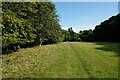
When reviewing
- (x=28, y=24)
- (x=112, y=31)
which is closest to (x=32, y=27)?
(x=28, y=24)

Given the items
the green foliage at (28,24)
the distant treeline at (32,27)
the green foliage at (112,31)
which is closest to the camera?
the green foliage at (28,24)

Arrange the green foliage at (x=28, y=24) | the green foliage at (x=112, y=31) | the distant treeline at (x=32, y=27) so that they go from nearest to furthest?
1. the green foliage at (x=28, y=24)
2. the distant treeline at (x=32, y=27)
3. the green foliage at (x=112, y=31)

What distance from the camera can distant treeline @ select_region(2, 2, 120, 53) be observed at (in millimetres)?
27133

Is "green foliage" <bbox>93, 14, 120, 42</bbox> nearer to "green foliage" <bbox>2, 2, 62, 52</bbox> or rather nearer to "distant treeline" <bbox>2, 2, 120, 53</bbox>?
"distant treeline" <bbox>2, 2, 120, 53</bbox>

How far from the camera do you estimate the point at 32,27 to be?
45.1 meters

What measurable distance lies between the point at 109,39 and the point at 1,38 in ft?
218

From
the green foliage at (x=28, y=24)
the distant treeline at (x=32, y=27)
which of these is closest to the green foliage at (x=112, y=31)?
the distant treeline at (x=32, y=27)

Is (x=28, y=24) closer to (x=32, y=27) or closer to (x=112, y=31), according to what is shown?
(x=32, y=27)

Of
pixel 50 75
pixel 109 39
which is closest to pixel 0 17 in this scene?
pixel 50 75

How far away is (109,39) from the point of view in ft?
285

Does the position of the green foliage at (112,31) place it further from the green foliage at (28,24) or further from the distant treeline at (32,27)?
the green foliage at (28,24)

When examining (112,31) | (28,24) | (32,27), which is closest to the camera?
(28,24)

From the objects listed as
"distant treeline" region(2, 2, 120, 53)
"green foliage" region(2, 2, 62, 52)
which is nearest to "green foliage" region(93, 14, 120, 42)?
"distant treeline" region(2, 2, 120, 53)

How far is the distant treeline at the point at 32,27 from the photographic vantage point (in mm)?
27133
